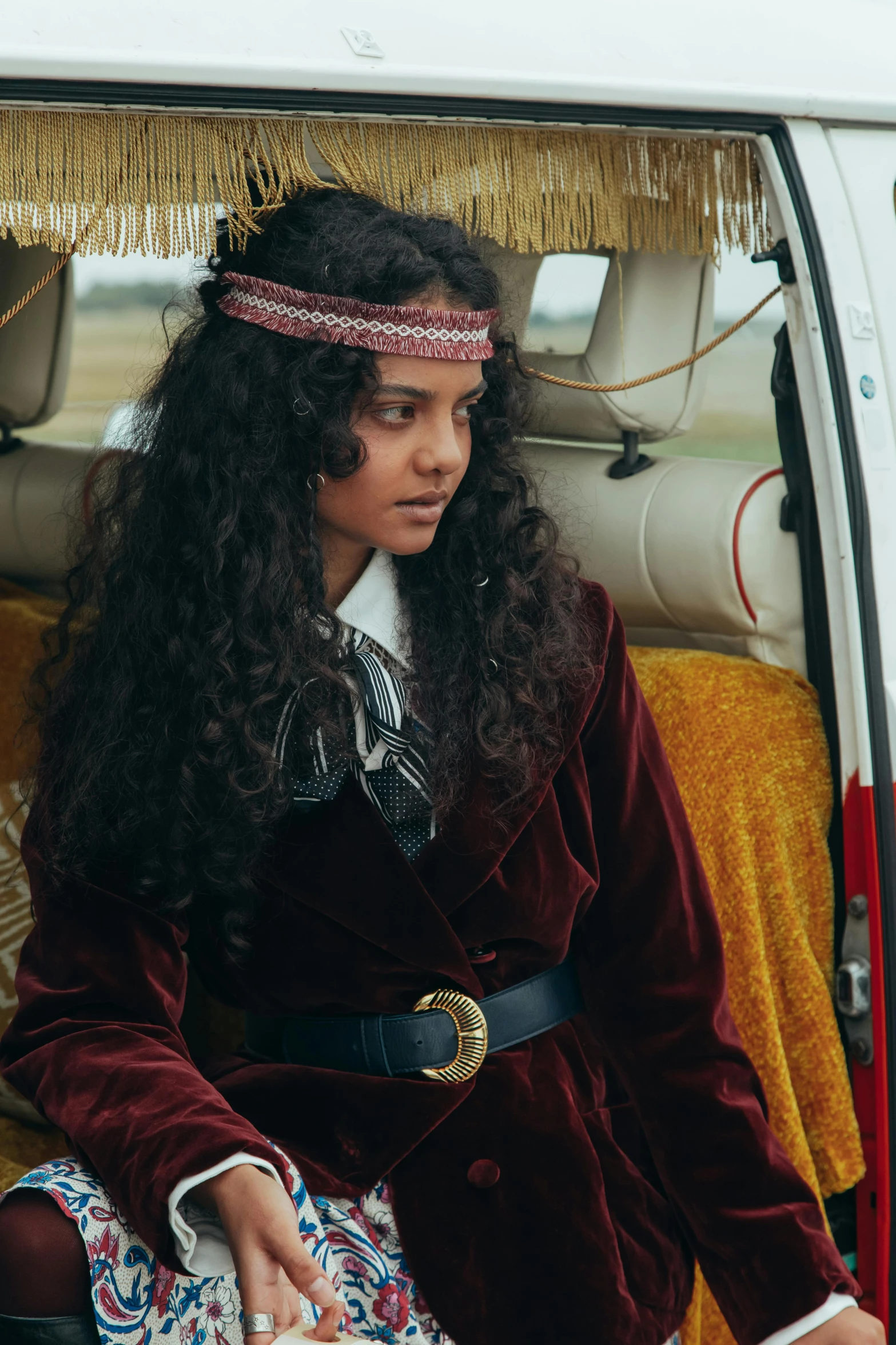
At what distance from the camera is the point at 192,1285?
157cm

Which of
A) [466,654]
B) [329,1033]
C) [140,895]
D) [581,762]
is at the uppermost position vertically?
[466,654]

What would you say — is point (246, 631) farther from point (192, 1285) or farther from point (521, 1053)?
point (192, 1285)

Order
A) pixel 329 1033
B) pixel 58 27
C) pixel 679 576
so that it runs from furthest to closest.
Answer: pixel 679 576
pixel 329 1033
pixel 58 27

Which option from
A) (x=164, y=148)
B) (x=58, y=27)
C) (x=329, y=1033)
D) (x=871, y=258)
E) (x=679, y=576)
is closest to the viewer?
(x=58, y=27)

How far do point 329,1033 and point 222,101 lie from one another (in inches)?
44.6

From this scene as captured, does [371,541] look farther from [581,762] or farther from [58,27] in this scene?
[58,27]

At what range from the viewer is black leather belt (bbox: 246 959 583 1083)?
175cm

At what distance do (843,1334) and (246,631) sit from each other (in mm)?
1125

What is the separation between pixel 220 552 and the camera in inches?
68.6

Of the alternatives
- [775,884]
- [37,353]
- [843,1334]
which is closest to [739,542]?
[775,884]

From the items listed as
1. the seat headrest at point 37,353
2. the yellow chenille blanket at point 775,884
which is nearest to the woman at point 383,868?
the yellow chenille blanket at point 775,884

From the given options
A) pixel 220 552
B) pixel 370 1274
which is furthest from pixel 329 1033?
pixel 220 552

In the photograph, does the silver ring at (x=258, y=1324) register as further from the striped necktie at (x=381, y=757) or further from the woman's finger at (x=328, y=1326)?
the striped necktie at (x=381, y=757)

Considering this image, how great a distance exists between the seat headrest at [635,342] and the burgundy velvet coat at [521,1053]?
2.43 feet
